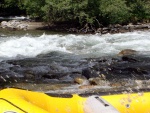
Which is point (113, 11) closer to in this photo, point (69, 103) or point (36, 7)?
point (36, 7)

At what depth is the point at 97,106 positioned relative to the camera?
3.65m

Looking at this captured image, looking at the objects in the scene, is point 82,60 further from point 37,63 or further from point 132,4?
point 132,4

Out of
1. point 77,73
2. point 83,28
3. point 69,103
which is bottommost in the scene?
point 83,28

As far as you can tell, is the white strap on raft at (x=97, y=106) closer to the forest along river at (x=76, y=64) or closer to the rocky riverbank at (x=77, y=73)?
the forest along river at (x=76, y=64)

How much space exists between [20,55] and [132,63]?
388cm

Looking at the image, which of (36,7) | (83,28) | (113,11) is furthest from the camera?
(36,7)

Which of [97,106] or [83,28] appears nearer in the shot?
[97,106]

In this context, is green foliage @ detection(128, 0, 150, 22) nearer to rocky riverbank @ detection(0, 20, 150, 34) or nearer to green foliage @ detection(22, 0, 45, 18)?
rocky riverbank @ detection(0, 20, 150, 34)

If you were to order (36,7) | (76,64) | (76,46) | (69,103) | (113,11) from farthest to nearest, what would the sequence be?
(36,7), (113,11), (76,46), (76,64), (69,103)

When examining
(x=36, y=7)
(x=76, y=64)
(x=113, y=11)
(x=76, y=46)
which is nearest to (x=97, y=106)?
(x=76, y=64)

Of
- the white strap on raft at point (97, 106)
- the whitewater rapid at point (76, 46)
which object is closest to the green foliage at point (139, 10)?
the whitewater rapid at point (76, 46)

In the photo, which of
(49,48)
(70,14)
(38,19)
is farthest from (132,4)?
(49,48)

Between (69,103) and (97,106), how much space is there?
19.4 inches

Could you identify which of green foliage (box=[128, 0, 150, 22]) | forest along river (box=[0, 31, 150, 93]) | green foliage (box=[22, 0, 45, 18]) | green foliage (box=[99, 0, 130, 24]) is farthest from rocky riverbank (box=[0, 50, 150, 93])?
green foliage (box=[22, 0, 45, 18])
